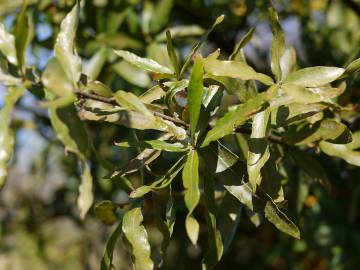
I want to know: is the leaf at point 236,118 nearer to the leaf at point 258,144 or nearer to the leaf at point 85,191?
the leaf at point 258,144

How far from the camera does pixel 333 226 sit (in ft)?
4.93

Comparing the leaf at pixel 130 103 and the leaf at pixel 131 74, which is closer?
the leaf at pixel 130 103

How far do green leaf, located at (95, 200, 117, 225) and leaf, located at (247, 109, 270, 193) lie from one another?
8.8 inches

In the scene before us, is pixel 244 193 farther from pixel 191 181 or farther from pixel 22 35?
pixel 22 35

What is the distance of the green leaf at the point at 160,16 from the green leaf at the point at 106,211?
586mm

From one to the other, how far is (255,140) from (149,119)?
13 centimetres

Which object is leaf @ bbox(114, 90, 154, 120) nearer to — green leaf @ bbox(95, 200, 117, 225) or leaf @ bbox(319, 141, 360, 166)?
green leaf @ bbox(95, 200, 117, 225)

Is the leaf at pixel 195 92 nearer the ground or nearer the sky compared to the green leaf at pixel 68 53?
nearer the ground

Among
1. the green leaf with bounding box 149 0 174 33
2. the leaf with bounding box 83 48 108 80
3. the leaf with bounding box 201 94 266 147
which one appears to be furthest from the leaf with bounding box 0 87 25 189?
the green leaf with bounding box 149 0 174 33

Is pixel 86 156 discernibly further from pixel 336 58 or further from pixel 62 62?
pixel 336 58

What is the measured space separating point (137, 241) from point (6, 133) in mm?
215

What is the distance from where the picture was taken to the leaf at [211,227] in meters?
0.71

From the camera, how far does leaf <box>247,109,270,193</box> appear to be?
0.66m

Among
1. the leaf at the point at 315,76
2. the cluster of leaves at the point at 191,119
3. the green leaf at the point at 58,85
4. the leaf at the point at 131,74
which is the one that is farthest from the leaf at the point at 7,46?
the leaf at the point at 131,74
